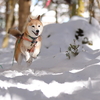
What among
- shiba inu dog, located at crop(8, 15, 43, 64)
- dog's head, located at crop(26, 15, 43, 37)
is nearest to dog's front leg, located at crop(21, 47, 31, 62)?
shiba inu dog, located at crop(8, 15, 43, 64)

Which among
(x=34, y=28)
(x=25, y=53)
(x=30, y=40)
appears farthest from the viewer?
(x=25, y=53)

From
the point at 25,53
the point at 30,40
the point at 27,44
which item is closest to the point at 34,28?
the point at 30,40

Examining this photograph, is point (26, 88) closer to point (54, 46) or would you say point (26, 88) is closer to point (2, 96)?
point (2, 96)

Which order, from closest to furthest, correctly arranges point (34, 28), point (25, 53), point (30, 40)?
point (34, 28), point (30, 40), point (25, 53)

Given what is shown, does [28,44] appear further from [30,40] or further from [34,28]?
[34,28]

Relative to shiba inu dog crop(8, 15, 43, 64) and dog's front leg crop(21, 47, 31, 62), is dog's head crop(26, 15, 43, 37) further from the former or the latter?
dog's front leg crop(21, 47, 31, 62)

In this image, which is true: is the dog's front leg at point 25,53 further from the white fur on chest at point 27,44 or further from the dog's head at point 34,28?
the dog's head at point 34,28

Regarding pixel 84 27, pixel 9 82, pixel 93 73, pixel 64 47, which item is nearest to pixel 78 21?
pixel 84 27

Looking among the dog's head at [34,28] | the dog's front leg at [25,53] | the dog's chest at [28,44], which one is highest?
the dog's head at [34,28]

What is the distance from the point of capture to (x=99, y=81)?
3406 millimetres

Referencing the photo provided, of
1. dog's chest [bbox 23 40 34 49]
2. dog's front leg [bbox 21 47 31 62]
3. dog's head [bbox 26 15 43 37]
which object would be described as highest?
dog's head [bbox 26 15 43 37]

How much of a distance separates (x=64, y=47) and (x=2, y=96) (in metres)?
5.62

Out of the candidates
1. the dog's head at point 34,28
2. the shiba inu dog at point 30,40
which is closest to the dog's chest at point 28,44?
the shiba inu dog at point 30,40

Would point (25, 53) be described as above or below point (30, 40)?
below
